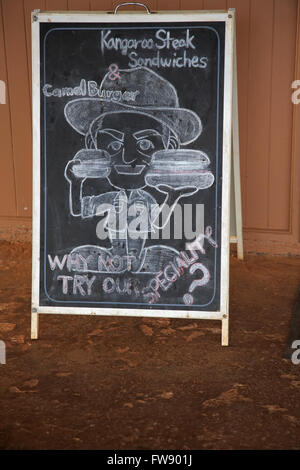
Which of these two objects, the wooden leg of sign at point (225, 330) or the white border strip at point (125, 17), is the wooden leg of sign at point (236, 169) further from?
A: the wooden leg of sign at point (225, 330)

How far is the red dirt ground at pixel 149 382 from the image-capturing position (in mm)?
2654

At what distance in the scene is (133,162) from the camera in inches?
136

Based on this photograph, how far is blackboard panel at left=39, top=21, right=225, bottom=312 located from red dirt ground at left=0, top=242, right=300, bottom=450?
0.98 ft

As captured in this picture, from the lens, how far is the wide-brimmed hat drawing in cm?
339

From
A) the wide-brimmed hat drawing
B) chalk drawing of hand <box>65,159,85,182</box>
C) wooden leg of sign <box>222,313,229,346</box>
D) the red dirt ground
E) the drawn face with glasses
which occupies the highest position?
the wide-brimmed hat drawing

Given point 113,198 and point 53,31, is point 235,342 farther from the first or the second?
point 53,31

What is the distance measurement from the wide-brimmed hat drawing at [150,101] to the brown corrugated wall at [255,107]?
2.01m

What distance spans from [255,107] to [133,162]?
7.14ft

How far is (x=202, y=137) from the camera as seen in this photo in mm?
3400

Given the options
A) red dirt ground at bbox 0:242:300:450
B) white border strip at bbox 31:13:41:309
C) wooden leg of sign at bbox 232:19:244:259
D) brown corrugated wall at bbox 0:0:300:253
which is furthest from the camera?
brown corrugated wall at bbox 0:0:300:253

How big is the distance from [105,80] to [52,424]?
6.17 ft

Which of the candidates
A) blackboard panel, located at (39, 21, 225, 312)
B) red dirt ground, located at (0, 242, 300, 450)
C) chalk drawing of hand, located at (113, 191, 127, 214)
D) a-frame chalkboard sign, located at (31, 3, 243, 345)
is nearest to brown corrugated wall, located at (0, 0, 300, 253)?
red dirt ground, located at (0, 242, 300, 450)

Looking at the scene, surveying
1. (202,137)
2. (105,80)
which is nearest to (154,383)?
(202,137)

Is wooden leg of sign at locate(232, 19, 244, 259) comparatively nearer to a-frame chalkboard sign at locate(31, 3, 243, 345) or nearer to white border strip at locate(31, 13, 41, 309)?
a-frame chalkboard sign at locate(31, 3, 243, 345)
